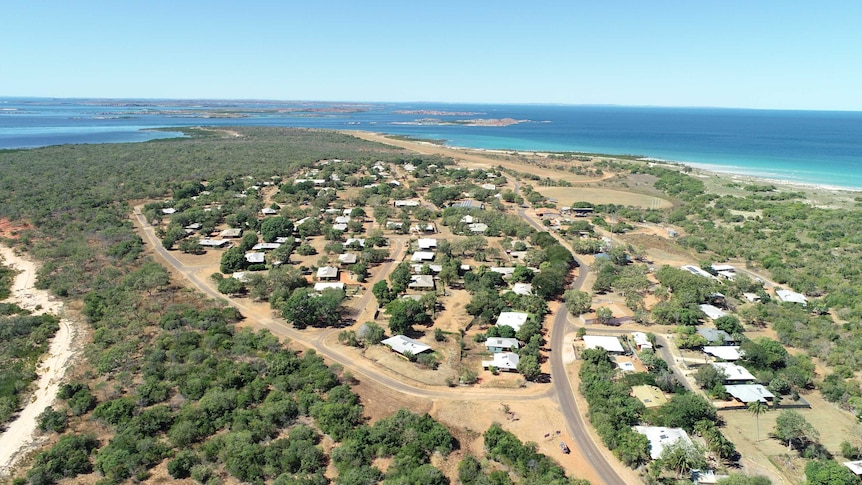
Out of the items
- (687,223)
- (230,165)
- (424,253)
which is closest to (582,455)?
(424,253)

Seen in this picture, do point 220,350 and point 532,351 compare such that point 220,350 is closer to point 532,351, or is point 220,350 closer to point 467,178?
point 532,351

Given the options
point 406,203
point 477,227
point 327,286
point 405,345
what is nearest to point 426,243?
point 477,227

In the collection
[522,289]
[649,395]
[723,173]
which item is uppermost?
[723,173]

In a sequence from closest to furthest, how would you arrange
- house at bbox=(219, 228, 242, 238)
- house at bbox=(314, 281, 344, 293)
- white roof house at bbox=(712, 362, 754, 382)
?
white roof house at bbox=(712, 362, 754, 382)
house at bbox=(314, 281, 344, 293)
house at bbox=(219, 228, 242, 238)

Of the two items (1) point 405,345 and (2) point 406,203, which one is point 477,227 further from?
(1) point 405,345

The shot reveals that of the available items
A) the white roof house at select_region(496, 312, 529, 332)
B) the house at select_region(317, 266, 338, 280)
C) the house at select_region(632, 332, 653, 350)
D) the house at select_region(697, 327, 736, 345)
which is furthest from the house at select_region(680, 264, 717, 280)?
the house at select_region(317, 266, 338, 280)

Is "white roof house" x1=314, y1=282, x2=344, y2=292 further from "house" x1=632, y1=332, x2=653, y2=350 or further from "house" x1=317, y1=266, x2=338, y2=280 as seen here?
"house" x1=632, y1=332, x2=653, y2=350

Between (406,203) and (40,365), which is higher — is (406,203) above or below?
above
